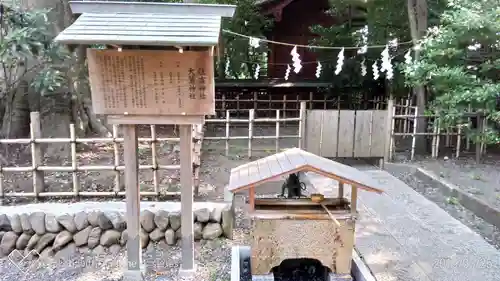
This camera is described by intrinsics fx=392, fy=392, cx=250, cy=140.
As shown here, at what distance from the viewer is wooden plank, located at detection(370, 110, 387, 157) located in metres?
9.22

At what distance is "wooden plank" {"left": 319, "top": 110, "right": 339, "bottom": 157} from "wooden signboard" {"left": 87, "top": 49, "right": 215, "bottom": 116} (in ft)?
18.9

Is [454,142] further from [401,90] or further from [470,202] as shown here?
[470,202]

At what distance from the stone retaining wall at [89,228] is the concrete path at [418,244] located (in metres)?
1.97

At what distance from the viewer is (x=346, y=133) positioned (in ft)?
30.8

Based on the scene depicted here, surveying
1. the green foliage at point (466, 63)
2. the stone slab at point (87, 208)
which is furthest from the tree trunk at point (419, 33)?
the stone slab at point (87, 208)

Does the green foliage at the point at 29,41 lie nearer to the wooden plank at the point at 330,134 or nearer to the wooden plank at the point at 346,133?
the wooden plank at the point at 330,134

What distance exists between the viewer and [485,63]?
259 inches

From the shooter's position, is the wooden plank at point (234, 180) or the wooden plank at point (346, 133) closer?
the wooden plank at point (234, 180)

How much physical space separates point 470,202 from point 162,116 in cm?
524

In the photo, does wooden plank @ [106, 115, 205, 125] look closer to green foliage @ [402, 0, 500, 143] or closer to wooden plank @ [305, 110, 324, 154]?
green foliage @ [402, 0, 500, 143]

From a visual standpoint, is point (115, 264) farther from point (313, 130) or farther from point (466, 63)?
point (466, 63)

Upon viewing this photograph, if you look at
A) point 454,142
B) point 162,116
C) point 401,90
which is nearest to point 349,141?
point 454,142

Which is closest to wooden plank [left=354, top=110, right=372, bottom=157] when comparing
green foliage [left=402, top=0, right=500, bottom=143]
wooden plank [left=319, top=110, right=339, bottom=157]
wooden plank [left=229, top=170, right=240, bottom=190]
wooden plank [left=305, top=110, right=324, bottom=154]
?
wooden plank [left=319, top=110, right=339, bottom=157]

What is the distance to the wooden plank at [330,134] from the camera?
9328 millimetres
